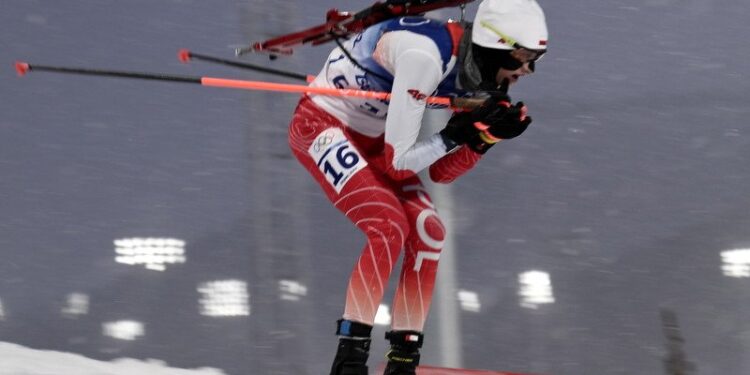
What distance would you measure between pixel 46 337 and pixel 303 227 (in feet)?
3.45

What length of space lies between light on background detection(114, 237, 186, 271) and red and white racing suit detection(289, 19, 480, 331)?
1249 mm

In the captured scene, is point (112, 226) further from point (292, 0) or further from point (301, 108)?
point (301, 108)

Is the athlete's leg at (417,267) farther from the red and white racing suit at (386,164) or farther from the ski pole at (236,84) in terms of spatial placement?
the ski pole at (236,84)

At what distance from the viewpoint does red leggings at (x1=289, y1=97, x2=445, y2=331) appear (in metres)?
2.46

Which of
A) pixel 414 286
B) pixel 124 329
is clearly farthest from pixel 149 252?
pixel 414 286

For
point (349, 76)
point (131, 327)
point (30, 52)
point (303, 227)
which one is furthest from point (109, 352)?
point (349, 76)

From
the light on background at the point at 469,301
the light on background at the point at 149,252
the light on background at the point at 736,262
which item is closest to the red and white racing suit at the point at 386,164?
the light on background at the point at 469,301

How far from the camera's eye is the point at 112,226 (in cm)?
386

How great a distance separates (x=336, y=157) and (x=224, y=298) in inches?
53.3

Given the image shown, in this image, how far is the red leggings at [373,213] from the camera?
8.07ft

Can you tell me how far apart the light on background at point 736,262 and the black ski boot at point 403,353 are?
61.5 inches

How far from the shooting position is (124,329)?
3748 millimetres

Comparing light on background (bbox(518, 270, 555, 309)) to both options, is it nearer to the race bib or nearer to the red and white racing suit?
the red and white racing suit

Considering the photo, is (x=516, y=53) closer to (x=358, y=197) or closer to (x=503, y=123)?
(x=503, y=123)
